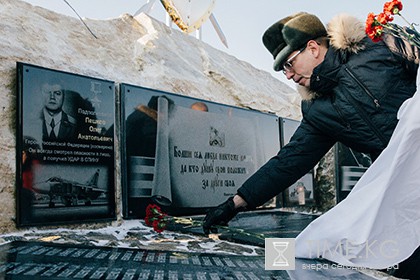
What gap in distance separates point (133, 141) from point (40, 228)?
851 millimetres

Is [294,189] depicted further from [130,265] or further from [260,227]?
[130,265]

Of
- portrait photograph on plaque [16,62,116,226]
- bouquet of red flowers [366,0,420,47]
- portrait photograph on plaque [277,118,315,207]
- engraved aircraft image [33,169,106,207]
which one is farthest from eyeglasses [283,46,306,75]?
portrait photograph on plaque [277,118,315,207]

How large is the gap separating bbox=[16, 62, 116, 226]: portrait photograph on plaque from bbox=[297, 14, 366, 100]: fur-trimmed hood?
147 cm

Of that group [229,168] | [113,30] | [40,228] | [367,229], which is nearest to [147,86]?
[113,30]

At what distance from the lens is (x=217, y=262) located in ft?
5.72

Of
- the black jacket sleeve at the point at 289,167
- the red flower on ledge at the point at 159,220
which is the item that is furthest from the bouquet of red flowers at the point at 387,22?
the red flower on ledge at the point at 159,220

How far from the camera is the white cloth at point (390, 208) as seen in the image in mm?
1599

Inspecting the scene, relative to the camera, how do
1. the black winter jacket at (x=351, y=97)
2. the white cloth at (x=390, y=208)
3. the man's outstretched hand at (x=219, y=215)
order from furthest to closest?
the man's outstretched hand at (x=219, y=215) < the black winter jacket at (x=351, y=97) < the white cloth at (x=390, y=208)

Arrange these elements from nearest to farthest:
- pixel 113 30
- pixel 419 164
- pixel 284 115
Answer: pixel 419 164 → pixel 113 30 → pixel 284 115

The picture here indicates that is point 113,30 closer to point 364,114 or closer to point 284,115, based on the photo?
point 284,115

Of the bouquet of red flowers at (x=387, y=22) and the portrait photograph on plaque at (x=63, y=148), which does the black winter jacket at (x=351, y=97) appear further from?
the portrait photograph on plaque at (x=63, y=148)

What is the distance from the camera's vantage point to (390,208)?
165 cm
